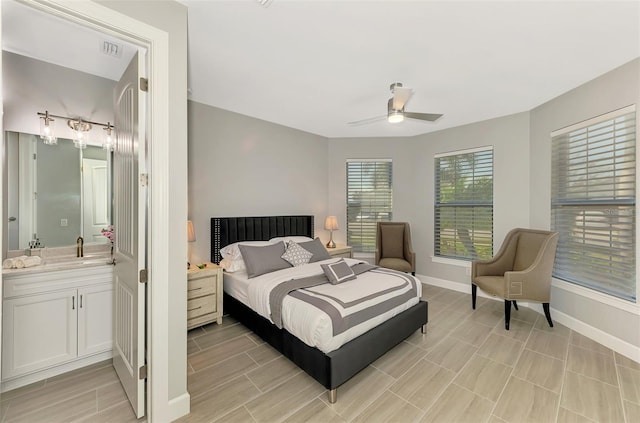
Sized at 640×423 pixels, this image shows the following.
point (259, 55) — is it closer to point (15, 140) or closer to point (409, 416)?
point (15, 140)

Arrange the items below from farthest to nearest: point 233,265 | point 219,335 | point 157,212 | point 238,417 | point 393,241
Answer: point 393,241 < point 233,265 < point 219,335 < point 238,417 < point 157,212

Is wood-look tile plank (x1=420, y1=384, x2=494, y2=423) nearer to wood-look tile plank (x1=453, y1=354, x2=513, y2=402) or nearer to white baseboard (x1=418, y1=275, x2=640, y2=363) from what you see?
wood-look tile plank (x1=453, y1=354, x2=513, y2=402)

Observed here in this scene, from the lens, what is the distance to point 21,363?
213 cm

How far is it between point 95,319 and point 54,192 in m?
1.24

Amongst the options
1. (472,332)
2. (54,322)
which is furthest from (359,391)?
(54,322)

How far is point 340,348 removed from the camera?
2.14 meters

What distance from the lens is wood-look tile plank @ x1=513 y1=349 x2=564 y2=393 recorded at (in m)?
2.27

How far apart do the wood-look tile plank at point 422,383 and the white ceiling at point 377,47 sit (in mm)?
2802

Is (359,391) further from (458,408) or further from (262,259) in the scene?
(262,259)

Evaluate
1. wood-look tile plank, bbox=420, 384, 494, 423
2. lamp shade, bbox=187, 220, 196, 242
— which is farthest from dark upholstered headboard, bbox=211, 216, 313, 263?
wood-look tile plank, bbox=420, 384, 494, 423

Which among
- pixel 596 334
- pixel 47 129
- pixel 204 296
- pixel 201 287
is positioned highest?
pixel 47 129

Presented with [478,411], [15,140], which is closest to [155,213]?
[15,140]

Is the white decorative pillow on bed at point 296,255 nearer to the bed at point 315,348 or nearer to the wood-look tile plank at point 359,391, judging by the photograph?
the bed at point 315,348

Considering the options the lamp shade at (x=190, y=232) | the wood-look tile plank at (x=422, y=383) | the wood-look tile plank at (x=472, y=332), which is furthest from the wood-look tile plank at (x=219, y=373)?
the wood-look tile plank at (x=472, y=332)
